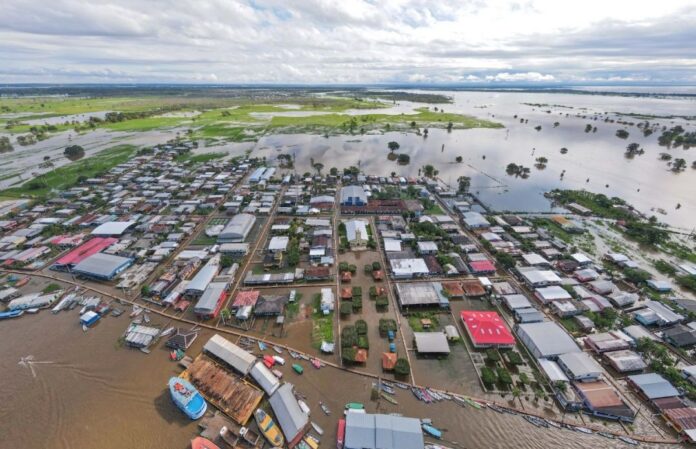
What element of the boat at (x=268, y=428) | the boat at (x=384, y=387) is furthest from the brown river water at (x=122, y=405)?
the boat at (x=268, y=428)

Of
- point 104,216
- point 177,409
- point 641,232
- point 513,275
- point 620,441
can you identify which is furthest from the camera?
point 104,216

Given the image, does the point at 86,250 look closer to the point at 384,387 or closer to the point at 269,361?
the point at 269,361

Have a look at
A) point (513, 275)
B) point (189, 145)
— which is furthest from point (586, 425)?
point (189, 145)

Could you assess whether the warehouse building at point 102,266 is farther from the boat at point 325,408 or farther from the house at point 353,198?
the house at point 353,198

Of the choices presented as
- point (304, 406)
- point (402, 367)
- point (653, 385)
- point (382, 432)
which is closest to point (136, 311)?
point (304, 406)

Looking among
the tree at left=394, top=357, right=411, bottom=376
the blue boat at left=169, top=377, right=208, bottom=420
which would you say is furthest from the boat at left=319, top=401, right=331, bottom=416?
the blue boat at left=169, top=377, right=208, bottom=420

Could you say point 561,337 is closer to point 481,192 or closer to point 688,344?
point 688,344
